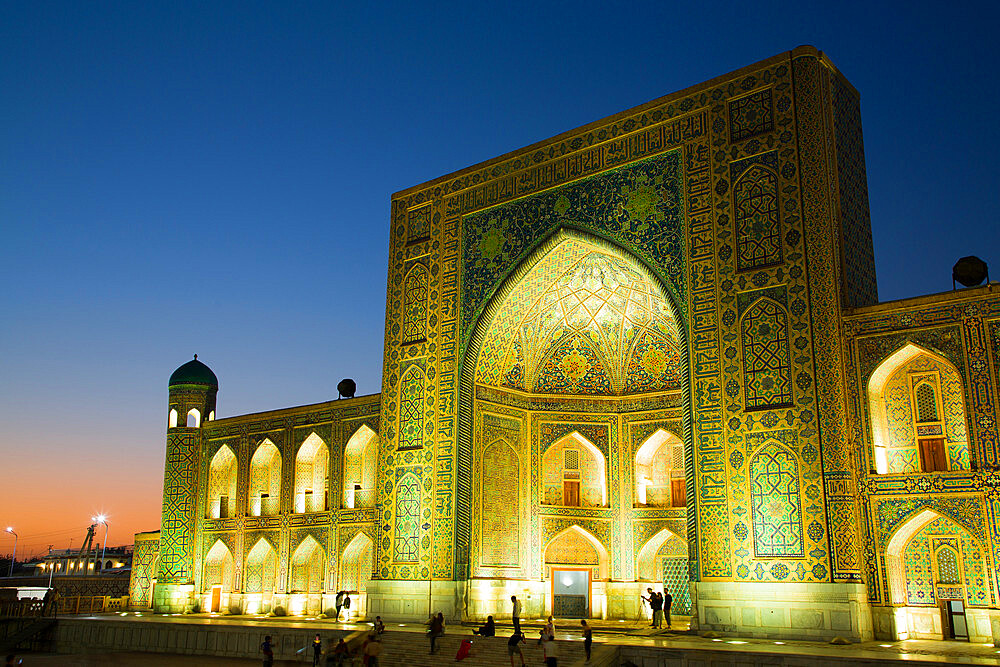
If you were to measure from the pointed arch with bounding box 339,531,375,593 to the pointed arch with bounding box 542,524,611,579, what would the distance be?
10.8 feet

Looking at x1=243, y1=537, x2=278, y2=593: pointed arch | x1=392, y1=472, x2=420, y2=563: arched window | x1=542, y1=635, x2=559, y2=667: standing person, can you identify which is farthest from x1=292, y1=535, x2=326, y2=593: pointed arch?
x1=542, y1=635, x2=559, y2=667: standing person

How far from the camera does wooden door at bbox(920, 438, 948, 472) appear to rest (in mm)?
10523

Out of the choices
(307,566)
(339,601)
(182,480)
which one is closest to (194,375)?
(182,480)

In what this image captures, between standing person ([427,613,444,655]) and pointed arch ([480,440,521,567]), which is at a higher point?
pointed arch ([480,440,521,567])

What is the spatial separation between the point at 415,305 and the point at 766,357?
639 centimetres

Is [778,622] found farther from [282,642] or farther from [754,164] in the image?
[282,642]

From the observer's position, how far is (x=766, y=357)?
1100 centimetres

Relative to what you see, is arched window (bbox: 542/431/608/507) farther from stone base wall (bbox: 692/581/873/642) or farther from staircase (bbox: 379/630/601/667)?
stone base wall (bbox: 692/581/873/642)

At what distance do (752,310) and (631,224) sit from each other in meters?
2.40

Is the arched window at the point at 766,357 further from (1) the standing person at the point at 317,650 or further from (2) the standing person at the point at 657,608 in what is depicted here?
(1) the standing person at the point at 317,650

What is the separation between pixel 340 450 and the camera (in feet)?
56.4

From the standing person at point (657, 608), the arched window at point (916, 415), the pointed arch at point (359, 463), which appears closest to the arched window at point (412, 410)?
the pointed arch at point (359, 463)

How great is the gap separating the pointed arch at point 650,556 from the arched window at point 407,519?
4.02 meters

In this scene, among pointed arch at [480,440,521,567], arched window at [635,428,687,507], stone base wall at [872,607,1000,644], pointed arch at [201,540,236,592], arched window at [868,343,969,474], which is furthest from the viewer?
pointed arch at [201,540,236,592]
